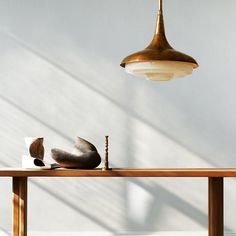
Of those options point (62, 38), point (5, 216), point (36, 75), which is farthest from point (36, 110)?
point (5, 216)

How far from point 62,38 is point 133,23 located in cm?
69

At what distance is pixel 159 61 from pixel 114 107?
Answer: 2.06 metres

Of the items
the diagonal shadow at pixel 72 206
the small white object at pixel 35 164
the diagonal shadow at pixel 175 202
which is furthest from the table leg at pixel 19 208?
the diagonal shadow at pixel 175 202

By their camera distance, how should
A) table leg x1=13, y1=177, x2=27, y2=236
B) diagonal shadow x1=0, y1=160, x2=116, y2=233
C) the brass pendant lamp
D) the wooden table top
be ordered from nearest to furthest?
the brass pendant lamp
the wooden table top
table leg x1=13, y1=177, x2=27, y2=236
diagonal shadow x1=0, y1=160, x2=116, y2=233

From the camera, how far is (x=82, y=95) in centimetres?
467

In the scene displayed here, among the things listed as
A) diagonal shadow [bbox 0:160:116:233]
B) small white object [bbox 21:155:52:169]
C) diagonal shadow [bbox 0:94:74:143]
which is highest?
diagonal shadow [bbox 0:94:74:143]

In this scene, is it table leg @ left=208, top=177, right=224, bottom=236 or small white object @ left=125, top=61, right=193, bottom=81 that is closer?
small white object @ left=125, top=61, right=193, bottom=81

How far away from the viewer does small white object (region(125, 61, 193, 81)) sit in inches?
105

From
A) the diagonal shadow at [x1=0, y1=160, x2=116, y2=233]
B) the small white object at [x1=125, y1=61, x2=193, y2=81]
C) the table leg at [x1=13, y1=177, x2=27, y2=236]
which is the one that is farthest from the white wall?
the small white object at [x1=125, y1=61, x2=193, y2=81]

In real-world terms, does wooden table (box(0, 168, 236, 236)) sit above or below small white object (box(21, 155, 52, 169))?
below

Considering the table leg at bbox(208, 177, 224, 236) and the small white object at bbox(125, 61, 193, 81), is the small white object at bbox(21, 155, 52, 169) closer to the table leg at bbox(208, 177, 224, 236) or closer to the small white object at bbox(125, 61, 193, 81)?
the small white object at bbox(125, 61, 193, 81)

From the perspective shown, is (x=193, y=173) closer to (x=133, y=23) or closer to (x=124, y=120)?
(x=124, y=120)

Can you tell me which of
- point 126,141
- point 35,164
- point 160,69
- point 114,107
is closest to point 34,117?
point 114,107

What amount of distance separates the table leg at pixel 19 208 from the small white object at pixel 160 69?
1155 mm
